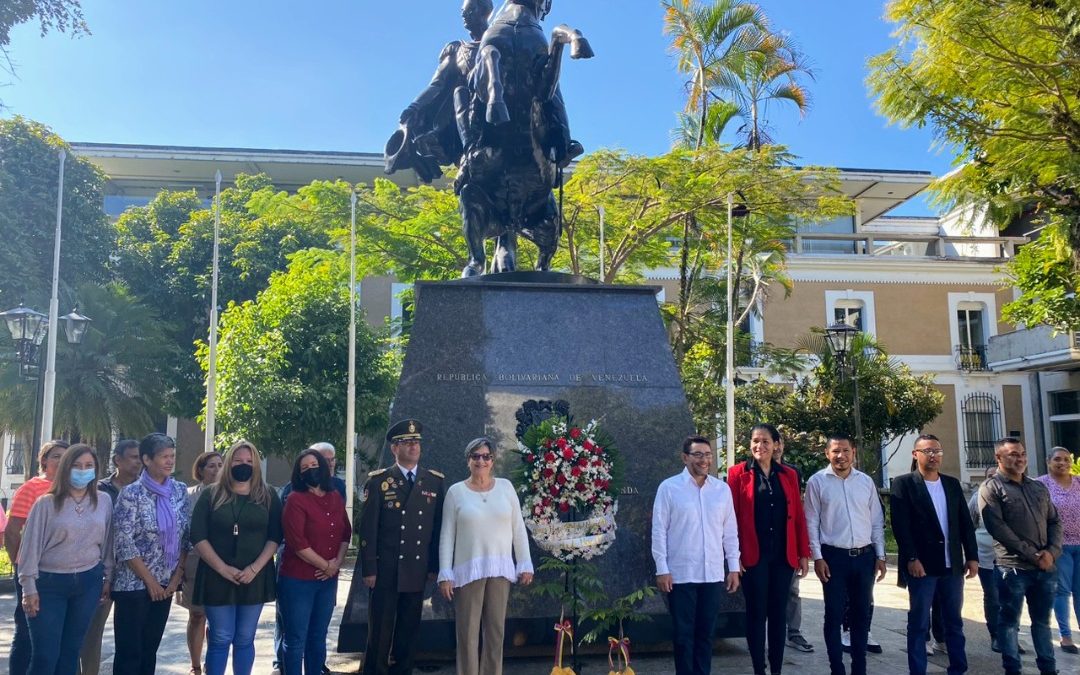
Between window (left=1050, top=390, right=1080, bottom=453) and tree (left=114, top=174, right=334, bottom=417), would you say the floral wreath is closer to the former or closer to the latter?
tree (left=114, top=174, right=334, bottom=417)

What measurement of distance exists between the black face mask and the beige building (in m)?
22.2

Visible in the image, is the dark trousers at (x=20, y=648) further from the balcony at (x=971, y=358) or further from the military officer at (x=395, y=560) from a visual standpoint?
the balcony at (x=971, y=358)

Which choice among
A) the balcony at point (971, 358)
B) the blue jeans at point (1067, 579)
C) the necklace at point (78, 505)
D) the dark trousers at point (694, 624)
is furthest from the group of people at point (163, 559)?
the balcony at point (971, 358)

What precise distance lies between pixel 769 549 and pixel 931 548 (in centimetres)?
105

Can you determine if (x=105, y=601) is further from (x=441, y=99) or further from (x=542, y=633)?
(x=441, y=99)

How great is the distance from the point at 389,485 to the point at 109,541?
1616 mm

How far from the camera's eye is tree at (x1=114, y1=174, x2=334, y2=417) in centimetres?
2455

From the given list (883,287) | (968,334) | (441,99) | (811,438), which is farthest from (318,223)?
(968,334)

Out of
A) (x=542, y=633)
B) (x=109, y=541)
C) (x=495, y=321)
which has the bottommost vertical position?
(x=542, y=633)

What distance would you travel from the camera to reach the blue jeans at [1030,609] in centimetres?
605

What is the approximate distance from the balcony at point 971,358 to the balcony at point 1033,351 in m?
0.38

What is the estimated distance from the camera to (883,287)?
1112 inches

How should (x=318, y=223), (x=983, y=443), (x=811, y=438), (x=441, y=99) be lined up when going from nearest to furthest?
1. (x=441, y=99)
2. (x=318, y=223)
3. (x=811, y=438)
4. (x=983, y=443)

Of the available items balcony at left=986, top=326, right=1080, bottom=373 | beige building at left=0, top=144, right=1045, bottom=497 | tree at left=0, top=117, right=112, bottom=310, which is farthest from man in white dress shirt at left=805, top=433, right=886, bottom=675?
balcony at left=986, top=326, right=1080, bottom=373
